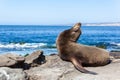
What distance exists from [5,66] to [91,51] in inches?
94.7

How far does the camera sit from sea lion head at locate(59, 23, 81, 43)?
10.6 meters

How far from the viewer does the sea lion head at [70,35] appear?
10609 mm

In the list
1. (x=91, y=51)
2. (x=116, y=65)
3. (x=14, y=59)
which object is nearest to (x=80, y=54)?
(x=91, y=51)

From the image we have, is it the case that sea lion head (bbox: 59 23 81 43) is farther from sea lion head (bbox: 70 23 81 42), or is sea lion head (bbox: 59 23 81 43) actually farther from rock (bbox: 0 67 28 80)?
rock (bbox: 0 67 28 80)

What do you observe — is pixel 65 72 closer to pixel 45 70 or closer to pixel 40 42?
pixel 45 70

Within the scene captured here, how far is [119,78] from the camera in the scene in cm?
909

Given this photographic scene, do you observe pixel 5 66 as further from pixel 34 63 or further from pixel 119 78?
pixel 119 78

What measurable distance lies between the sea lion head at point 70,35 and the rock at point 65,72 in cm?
62

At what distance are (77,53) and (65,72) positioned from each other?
2.91 ft

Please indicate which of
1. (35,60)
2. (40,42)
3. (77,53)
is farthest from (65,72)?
(40,42)

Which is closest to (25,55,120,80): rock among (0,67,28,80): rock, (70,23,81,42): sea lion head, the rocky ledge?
the rocky ledge

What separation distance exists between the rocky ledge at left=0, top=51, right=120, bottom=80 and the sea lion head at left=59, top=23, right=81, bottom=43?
2.01 ft

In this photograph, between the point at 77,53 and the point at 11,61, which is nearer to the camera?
the point at 11,61

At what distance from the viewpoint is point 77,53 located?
1038 cm
